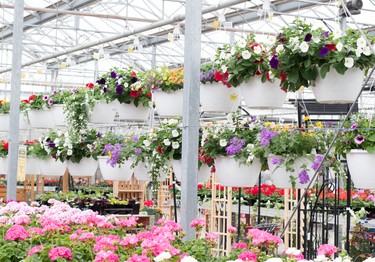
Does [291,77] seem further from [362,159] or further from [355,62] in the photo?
[362,159]

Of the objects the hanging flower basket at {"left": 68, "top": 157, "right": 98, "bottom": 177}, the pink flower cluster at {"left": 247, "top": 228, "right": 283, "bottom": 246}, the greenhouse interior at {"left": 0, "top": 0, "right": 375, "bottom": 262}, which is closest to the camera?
the pink flower cluster at {"left": 247, "top": 228, "right": 283, "bottom": 246}

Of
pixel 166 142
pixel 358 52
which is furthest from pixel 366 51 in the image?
pixel 166 142

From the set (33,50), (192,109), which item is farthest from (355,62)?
(33,50)

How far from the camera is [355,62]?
2.71 meters

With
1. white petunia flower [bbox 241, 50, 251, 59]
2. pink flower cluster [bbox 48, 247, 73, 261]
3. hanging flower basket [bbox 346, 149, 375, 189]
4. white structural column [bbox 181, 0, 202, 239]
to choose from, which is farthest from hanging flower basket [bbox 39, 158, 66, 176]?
hanging flower basket [bbox 346, 149, 375, 189]

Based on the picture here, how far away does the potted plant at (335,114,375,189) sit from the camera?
9.04 feet

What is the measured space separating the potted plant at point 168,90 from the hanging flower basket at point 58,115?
1638mm

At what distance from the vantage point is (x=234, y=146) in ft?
10.7

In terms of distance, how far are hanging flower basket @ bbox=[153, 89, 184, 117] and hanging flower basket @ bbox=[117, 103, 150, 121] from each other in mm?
591

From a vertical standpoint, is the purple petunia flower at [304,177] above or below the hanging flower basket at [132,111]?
below

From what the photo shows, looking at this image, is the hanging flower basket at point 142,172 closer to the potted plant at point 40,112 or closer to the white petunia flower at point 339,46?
the potted plant at point 40,112

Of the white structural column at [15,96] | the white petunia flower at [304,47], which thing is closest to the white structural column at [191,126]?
the white petunia flower at [304,47]

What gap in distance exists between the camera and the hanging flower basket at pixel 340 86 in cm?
271

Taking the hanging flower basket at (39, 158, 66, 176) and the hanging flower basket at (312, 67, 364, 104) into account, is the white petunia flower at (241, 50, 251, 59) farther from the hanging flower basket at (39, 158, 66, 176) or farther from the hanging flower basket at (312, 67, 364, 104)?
the hanging flower basket at (39, 158, 66, 176)
